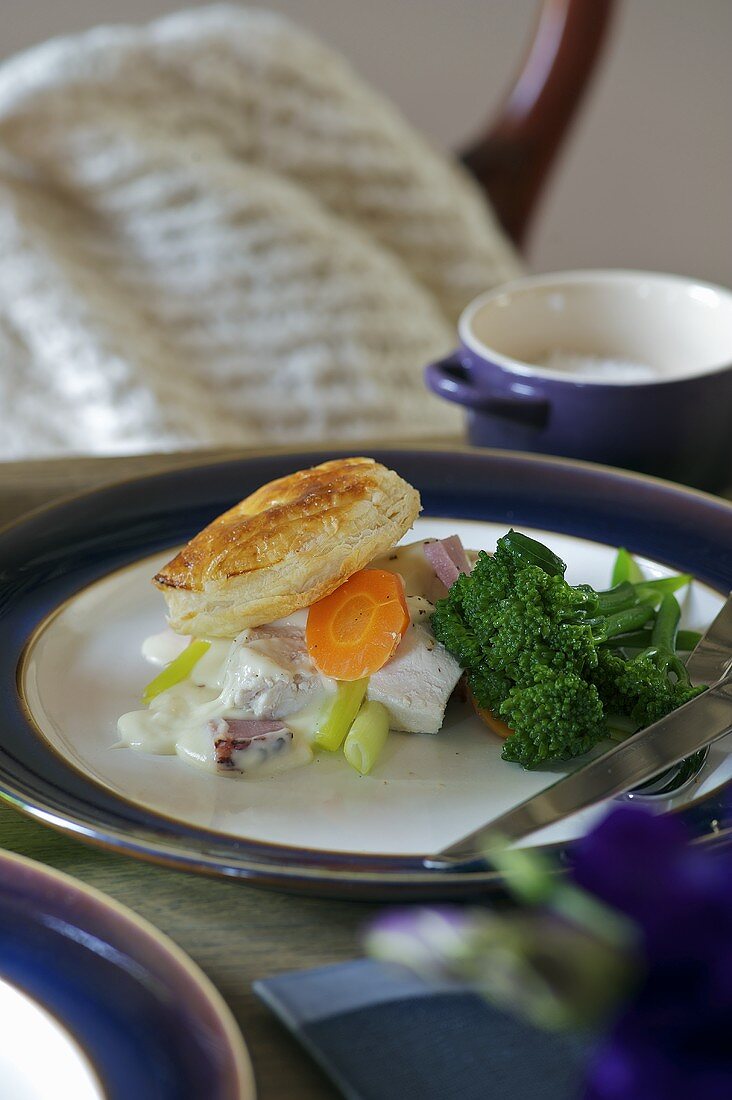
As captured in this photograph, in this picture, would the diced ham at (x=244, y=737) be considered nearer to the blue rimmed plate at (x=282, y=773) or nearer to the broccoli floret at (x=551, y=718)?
the blue rimmed plate at (x=282, y=773)

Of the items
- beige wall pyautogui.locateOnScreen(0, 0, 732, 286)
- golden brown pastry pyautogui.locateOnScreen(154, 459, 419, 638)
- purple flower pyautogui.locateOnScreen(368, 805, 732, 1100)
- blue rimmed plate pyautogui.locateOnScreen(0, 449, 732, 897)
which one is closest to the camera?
purple flower pyautogui.locateOnScreen(368, 805, 732, 1100)

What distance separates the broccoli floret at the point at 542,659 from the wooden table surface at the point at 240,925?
0.70 ft

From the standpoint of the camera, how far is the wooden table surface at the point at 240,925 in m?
0.67

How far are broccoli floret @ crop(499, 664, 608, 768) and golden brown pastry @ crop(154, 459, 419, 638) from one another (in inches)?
7.5

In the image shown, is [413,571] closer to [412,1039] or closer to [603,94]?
[412,1039]

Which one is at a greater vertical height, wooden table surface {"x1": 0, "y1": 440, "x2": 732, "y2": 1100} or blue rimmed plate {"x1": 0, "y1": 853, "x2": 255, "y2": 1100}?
blue rimmed plate {"x1": 0, "y1": 853, "x2": 255, "y2": 1100}

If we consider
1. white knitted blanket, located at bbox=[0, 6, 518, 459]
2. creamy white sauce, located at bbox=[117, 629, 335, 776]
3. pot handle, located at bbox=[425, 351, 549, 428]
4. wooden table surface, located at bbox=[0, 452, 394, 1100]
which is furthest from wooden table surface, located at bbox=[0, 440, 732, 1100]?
white knitted blanket, located at bbox=[0, 6, 518, 459]

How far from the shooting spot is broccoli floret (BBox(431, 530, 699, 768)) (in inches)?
35.9

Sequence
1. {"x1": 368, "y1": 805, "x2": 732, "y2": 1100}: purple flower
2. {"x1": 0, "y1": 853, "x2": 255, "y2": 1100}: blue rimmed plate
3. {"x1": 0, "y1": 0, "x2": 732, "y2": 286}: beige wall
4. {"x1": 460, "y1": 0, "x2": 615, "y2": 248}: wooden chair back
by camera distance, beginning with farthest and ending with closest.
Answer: {"x1": 0, "y1": 0, "x2": 732, "y2": 286}: beige wall, {"x1": 460, "y1": 0, "x2": 615, "y2": 248}: wooden chair back, {"x1": 0, "y1": 853, "x2": 255, "y2": 1100}: blue rimmed plate, {"x1": 368, "y1": 805, "x2": 732, "y2": 1100}: purple flower

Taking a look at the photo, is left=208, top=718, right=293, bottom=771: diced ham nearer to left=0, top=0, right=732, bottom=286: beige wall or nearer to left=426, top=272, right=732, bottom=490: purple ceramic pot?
left=426, top=272, right=732, bottom=490: purple ceramic pot

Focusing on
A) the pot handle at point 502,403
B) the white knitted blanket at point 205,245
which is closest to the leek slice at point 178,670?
the pot handle at point 502,403

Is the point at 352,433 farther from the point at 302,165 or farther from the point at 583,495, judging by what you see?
the point at 583,495

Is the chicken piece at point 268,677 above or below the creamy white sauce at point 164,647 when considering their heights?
above

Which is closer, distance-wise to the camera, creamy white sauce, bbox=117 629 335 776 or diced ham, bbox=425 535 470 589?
creamy white sauce, bbox=117 629 335 776
